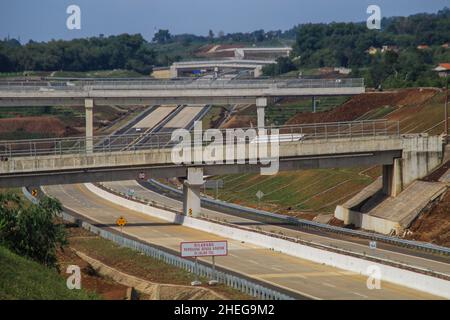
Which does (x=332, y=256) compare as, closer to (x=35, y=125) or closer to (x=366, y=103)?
(x=366, y=103)

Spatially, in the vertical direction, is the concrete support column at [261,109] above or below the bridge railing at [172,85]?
below

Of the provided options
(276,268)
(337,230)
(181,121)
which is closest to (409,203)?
(337,230)

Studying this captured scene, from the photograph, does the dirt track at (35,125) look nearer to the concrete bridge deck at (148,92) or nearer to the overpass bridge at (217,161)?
the concrete bridge deck at (148,92)

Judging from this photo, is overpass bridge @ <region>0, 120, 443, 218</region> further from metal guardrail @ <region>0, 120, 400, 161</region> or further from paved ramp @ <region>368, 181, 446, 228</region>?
paved ramp @ <region>368, 181, 446, 228</region>

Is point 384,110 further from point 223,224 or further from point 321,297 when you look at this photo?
point 321,297

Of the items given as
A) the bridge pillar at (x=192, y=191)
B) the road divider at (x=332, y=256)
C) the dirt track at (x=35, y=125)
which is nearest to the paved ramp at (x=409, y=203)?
the road divider at (x=332, y=256)

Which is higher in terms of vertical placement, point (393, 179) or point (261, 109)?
point (261, 109)

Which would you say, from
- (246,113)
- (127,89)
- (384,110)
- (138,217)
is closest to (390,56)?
(246,113)
